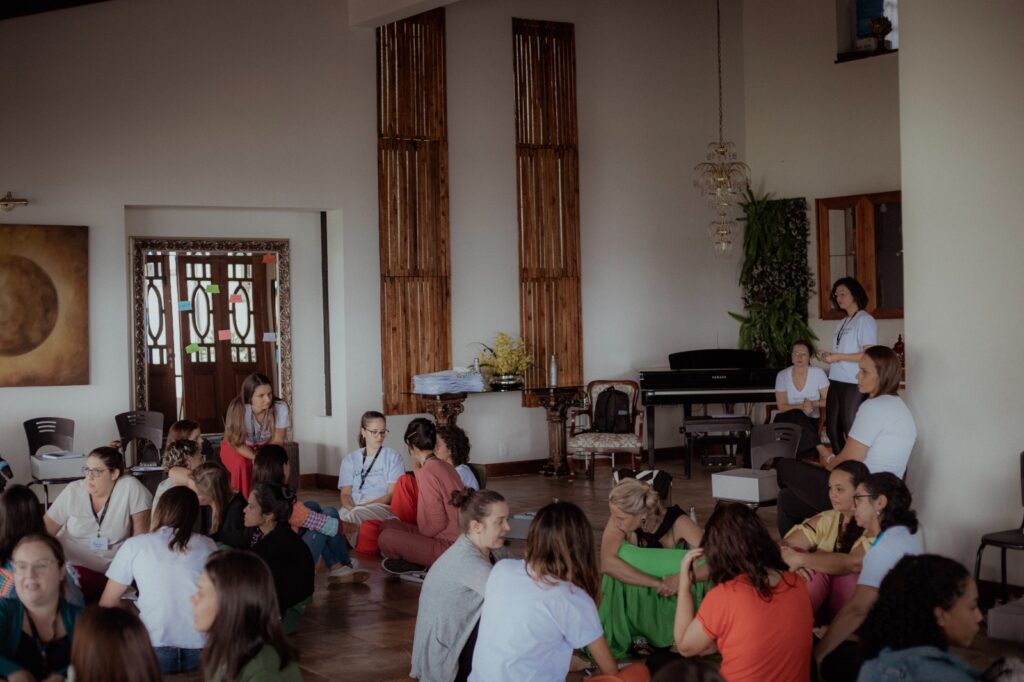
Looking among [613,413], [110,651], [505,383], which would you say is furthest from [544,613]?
[613,413]

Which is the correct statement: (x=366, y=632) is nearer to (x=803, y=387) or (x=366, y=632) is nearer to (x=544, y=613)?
(x=544, y=613)

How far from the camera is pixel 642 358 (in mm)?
13617

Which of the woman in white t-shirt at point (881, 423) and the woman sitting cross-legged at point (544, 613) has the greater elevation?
the woman in white t-shirt at point (881, 423)

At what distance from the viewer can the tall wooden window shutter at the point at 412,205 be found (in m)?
Answer: 12.0

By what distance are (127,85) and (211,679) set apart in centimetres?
861

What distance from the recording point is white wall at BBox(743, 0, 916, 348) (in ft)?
42.1

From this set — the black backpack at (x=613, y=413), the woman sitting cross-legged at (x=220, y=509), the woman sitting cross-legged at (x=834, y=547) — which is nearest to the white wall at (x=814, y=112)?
the black backpack at (x=613, y=413)

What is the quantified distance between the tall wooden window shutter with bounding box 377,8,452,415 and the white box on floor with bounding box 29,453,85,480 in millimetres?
3444

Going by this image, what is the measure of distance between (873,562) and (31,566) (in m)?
3.14

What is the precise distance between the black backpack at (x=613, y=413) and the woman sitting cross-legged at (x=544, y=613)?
8.24m

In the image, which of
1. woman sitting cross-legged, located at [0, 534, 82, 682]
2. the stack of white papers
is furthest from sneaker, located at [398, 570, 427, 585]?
the stack of white papers

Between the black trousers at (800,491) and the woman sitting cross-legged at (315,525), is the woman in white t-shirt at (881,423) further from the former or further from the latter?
the woman sitting cross-legged at (315,525)

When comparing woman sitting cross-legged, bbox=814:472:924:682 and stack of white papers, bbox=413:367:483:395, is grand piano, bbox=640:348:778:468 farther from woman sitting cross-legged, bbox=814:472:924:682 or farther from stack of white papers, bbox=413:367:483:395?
woman sitting cross-legged, bbox=814:472:924:682

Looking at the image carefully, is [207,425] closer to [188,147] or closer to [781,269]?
[188,147]
